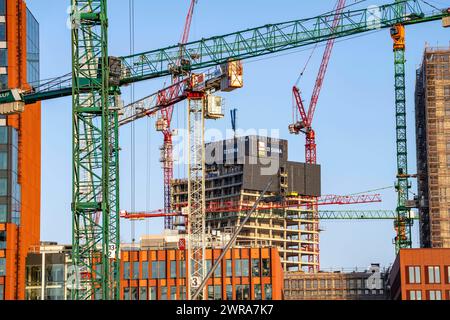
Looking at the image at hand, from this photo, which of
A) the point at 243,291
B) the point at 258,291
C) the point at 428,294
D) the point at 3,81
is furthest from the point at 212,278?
the point at 3,81

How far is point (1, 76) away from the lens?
161m

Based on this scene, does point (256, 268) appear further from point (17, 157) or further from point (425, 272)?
point (17, 157)

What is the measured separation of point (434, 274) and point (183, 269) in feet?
112

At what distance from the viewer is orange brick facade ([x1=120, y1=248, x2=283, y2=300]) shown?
544 ft

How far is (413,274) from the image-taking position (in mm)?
161875

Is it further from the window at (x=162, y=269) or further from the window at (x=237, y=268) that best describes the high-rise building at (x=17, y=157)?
the window at (x=237, y=268)

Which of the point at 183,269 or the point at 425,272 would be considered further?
the point at 183,269

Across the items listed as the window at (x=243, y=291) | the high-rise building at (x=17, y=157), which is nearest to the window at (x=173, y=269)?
the window at (x=243, y=291)

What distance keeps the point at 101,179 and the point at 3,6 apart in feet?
185

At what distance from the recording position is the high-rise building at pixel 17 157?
156750mm

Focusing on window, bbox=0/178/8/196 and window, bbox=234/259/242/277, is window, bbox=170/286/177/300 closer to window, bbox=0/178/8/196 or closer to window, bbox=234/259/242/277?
window, bbox=234/259/242/277

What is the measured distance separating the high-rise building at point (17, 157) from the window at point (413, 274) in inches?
1981

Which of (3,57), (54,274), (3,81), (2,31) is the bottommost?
(54,274)
